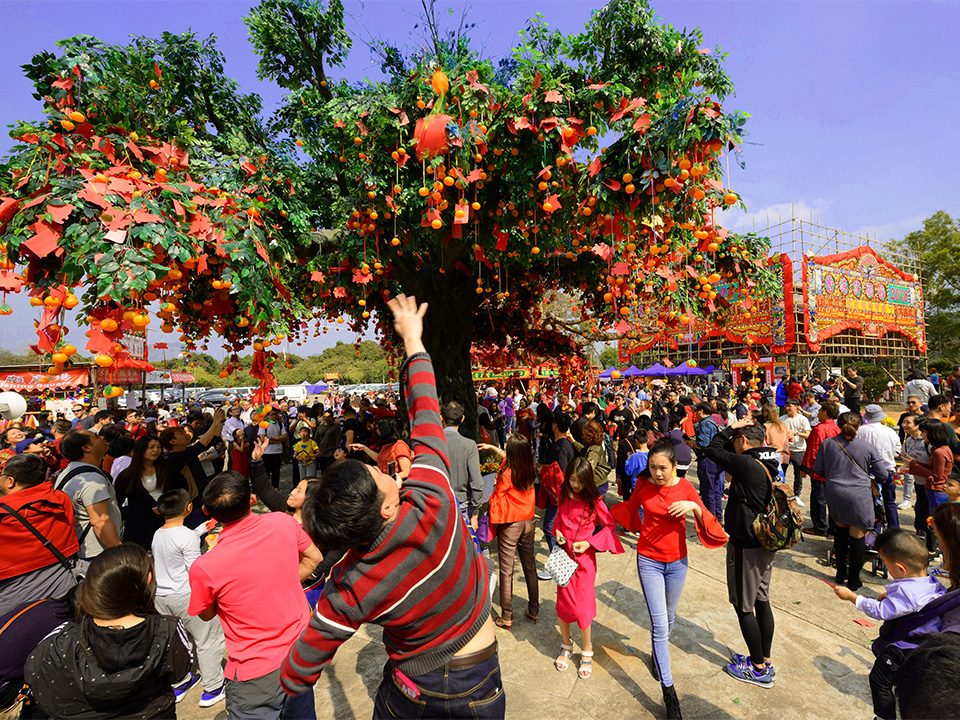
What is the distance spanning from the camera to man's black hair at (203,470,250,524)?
2.18m

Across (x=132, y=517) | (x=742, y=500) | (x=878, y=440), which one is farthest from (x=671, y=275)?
(x=132, y=517)

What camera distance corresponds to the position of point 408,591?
1473 mm

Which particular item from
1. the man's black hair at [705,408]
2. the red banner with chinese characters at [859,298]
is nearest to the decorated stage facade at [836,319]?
the red banner with chinese characters at [859,298]

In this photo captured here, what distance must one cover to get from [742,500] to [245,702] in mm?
3314

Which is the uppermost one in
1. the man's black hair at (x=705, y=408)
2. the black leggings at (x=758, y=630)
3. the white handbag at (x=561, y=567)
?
the man's black hair at (x=705, y=408)

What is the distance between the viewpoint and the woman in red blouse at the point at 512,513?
415cm

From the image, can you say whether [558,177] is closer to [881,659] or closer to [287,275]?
[287,275]

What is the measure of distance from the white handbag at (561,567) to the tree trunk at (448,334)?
3377mm

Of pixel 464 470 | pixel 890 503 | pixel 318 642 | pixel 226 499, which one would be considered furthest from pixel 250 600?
pixel 890 503

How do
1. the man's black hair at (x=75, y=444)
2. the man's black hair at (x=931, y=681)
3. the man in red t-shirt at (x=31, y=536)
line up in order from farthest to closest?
the man's black hair at (x=75, y=444) < the man in red t-shirt at (x=31, y=536) < the man's black hair at (x=931, y=681)

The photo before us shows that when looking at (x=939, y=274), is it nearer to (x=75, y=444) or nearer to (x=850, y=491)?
(x=850, y=491)

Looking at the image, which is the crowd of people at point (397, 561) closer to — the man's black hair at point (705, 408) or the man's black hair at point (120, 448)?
the man's black hair at point (120, 448)

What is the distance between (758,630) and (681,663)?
0.69 metres

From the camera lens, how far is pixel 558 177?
4.29 metres
